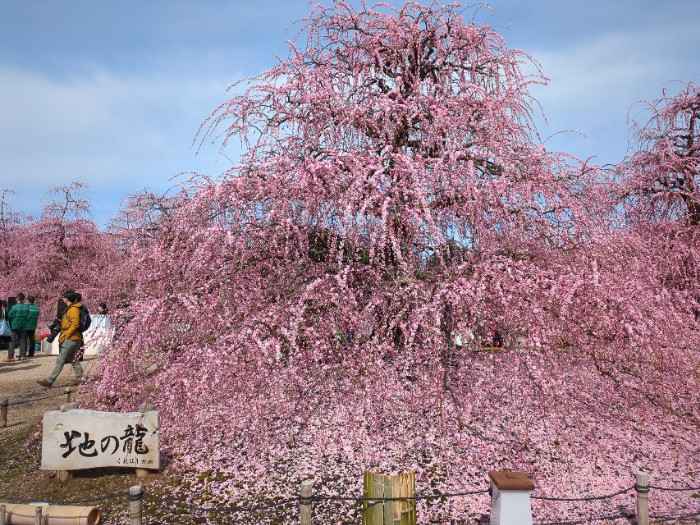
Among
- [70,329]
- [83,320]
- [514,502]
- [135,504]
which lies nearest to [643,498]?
[514,502]

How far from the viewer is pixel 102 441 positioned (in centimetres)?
577

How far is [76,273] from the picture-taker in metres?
19.0

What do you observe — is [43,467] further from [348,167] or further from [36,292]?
[36,292]

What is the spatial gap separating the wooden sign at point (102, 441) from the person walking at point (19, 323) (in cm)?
934

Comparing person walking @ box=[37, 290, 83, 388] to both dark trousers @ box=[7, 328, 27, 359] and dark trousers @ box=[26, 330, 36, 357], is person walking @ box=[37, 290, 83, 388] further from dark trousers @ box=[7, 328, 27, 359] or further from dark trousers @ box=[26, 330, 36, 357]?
dark trousers @ box=[26, 330, 36, 357]

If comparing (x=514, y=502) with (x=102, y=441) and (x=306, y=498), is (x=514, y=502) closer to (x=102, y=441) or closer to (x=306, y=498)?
(x=306, y=498)

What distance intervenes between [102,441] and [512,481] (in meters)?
4.65

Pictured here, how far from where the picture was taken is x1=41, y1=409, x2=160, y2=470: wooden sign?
573 cm

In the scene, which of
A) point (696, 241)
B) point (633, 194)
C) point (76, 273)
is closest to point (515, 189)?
point (696, 241)

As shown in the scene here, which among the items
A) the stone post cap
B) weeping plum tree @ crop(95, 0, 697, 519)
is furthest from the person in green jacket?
the stone post cap

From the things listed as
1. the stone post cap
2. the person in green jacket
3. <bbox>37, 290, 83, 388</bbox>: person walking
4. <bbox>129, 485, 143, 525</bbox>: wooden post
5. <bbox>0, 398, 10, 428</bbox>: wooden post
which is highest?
the person in green jacket

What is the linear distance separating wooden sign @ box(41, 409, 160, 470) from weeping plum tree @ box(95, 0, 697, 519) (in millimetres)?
455

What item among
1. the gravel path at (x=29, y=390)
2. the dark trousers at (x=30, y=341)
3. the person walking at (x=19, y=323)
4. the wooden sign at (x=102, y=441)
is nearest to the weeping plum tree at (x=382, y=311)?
the wooden sign at (x=102, y=441)

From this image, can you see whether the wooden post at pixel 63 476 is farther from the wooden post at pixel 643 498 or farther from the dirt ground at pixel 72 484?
the wooden post at pixel 643 498
